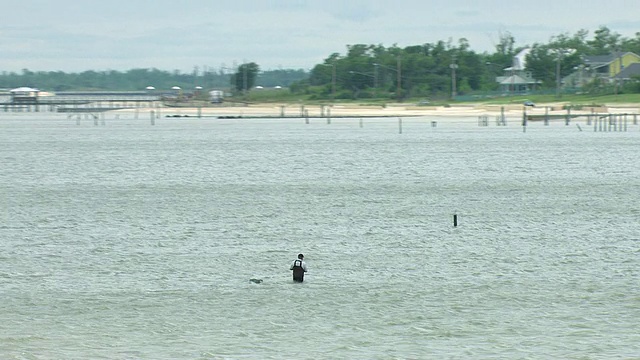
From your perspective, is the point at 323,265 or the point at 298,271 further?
the point at 323,265

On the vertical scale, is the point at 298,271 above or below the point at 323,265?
above

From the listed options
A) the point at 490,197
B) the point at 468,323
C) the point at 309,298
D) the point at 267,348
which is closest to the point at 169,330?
the point at 267,348

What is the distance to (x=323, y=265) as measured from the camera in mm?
29797

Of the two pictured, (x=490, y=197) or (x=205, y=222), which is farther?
(x=490, y=197)

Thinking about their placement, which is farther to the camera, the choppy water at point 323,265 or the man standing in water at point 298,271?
the man standing in water at point 298,271

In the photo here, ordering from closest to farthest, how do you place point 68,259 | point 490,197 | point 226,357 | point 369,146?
point 226,357 < point 68,259 < point 490,197 < point 369,146

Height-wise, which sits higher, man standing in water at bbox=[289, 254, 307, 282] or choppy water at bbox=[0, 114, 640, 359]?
man standing in water at bbox=[289, 254, 307, 282]

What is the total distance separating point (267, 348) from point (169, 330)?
Result: 2367 mm

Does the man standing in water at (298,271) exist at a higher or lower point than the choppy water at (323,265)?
higher

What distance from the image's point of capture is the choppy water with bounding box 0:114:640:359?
21188 millimetres

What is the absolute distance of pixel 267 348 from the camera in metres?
20.6

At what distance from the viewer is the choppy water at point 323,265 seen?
2119 cm

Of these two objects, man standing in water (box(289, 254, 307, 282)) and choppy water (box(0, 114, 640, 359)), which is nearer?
choppy water (box(0, 114, 640, 359))

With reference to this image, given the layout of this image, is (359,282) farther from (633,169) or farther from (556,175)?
(633,169)
